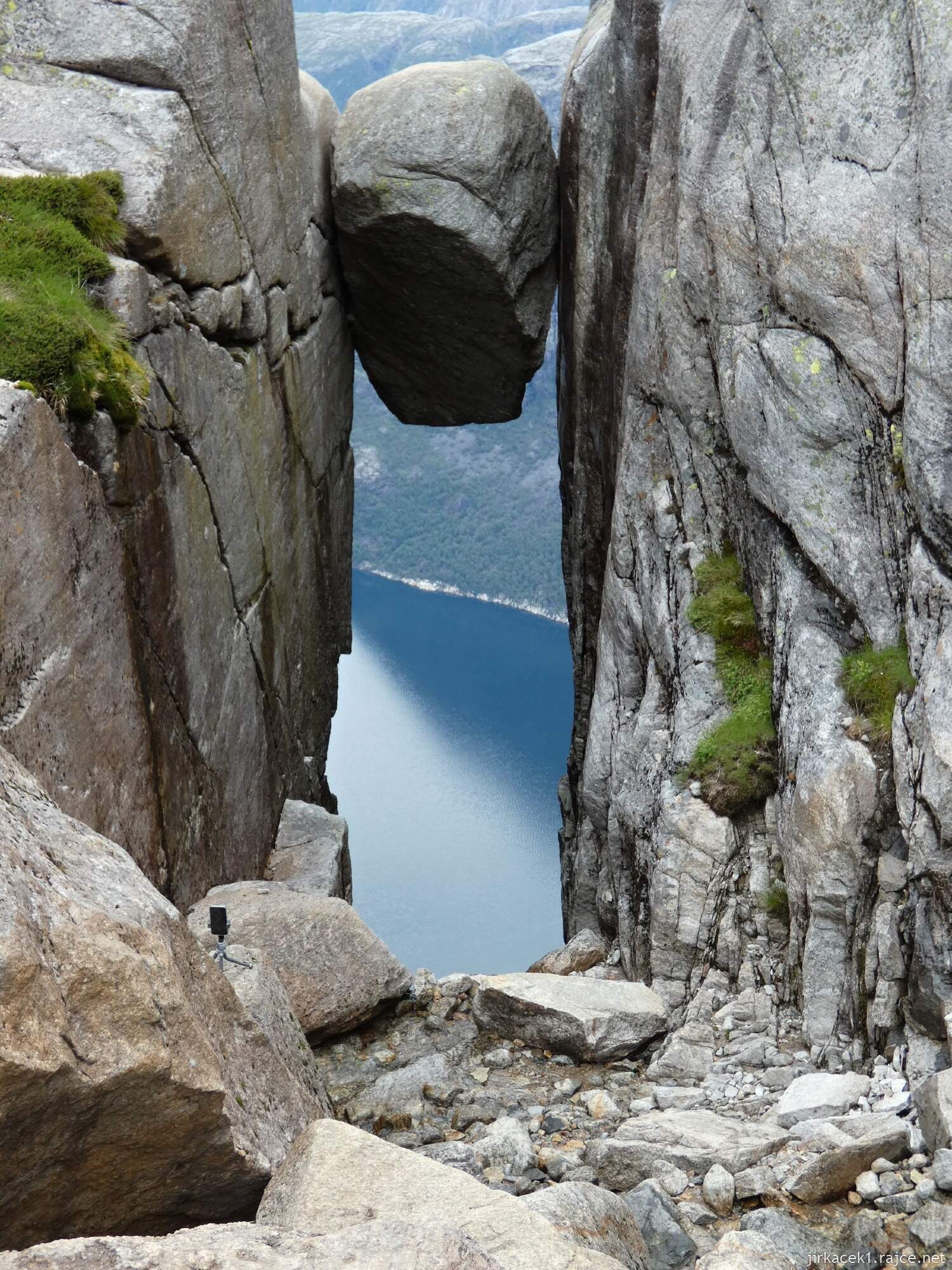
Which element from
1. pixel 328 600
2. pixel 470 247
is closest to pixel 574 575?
pixel 328 600

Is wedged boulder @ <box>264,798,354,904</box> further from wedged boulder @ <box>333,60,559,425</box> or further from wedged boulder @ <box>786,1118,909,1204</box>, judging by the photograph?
wedged boulder @ <box>786,1118,909,1204</box>

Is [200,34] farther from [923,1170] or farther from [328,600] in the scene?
[923,1170]

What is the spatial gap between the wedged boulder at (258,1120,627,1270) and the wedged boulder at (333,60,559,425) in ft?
55.6

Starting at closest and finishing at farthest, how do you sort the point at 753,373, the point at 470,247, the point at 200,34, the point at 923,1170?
the point at 923,1170, the point at 753,373, the point at 200,34, the point at 470,247

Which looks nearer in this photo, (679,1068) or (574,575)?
(679,1068)

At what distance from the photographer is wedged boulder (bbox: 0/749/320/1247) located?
445 cm

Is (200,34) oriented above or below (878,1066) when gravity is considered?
above

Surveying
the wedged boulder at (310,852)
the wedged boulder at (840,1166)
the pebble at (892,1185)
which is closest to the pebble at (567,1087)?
the wedged boulder at (840,1166)

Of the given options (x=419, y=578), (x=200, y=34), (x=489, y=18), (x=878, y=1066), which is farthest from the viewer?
(x=489, y=18)

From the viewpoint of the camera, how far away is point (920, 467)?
400 inches

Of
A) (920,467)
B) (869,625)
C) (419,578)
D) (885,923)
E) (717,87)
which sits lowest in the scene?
(419,578)

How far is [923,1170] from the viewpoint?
21.5 ft

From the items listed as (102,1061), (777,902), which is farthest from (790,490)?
(102,1061)

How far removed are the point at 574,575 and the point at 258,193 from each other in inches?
412
